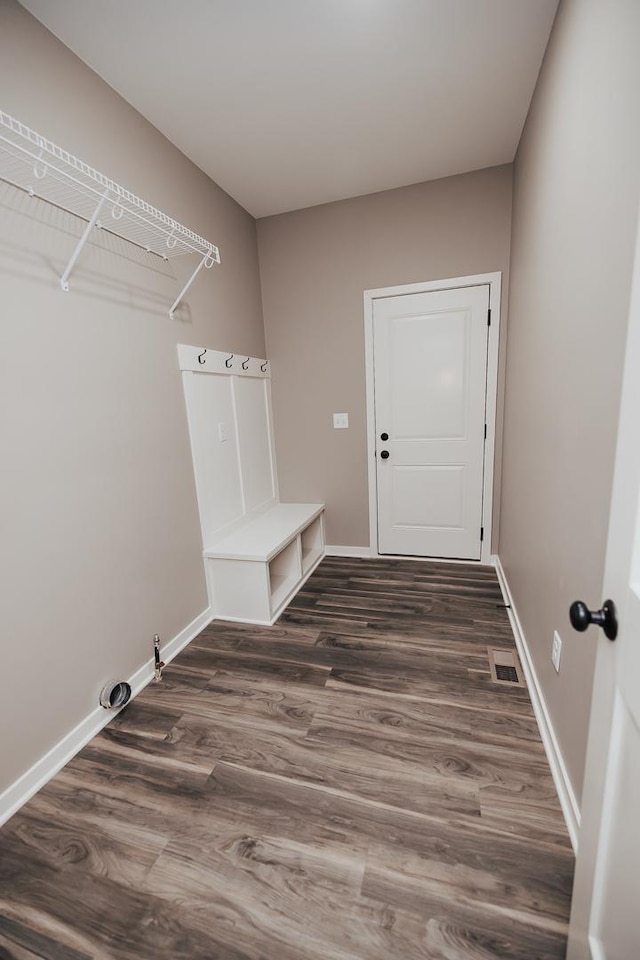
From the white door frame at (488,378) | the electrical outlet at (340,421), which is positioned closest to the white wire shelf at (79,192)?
the white door frame at (488,378)

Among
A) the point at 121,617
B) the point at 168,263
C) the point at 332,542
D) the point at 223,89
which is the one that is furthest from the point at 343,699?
the point at 223,89

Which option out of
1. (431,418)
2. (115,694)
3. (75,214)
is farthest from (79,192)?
(431,418)

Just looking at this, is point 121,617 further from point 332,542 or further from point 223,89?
point 223,89

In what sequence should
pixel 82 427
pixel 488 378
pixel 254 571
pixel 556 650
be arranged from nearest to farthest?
pixel 556 650 < pixel 82 427 < pixel 254 571 < pixel 488 378

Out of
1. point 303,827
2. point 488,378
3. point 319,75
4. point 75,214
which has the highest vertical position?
point 319,75

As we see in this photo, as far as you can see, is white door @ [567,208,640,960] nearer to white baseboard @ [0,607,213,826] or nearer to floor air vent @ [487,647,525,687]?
floor air vent @ [487,647,525,687]

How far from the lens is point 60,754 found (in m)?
1.58

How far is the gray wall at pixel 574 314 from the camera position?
0.98 m

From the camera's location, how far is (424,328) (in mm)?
2959

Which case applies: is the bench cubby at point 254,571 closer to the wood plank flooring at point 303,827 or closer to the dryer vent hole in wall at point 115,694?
the wood plank flooring at point 303,827

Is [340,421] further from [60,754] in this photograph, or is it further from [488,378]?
[60,754]

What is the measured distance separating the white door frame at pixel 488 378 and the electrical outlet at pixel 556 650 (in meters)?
1.64

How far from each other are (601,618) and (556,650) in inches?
36.4

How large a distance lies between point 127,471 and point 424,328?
2.25 metres
